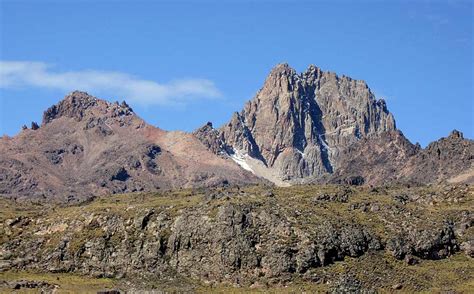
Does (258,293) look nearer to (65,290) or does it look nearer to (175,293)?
(175,293)

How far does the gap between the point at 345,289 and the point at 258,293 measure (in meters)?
29.8

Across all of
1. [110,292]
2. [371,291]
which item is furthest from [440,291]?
[110,292]

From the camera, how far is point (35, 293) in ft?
644

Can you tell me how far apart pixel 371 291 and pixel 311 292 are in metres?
16.9

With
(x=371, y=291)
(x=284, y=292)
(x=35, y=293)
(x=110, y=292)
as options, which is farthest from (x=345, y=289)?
(x=35, y=293)

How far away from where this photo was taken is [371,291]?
186875 mm

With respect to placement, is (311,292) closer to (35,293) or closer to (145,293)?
(145,293)

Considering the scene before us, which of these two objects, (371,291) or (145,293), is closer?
(371,291)

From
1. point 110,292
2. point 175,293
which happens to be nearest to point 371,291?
point 175,293

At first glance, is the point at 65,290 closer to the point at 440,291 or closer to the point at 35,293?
the point at 35,293

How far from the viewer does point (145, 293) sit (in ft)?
656

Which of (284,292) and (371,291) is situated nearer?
(371,291)

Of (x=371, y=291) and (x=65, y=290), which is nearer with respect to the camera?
(x=371, y=291)

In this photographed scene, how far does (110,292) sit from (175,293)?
14853 mm
